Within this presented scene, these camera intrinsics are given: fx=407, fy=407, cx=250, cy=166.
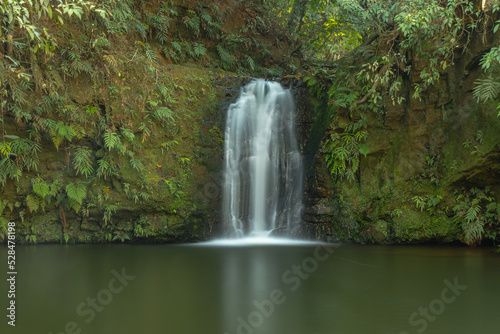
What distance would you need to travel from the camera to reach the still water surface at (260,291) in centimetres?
371

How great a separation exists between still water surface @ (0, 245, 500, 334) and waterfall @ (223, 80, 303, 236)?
154 centimetres

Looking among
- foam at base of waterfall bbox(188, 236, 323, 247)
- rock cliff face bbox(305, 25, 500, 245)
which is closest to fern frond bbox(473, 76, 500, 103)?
rock cliff face bbox(305, 25, 500, 245)

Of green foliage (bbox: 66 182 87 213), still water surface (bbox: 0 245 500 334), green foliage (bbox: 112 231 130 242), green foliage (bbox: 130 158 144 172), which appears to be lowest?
still water surface (bbox: 0 245 500 334)

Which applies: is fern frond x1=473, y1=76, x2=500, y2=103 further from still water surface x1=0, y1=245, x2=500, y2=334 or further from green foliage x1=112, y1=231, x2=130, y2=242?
green foliage x1=112, y1=231, x2=130, y2=242

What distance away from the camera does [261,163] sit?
9203mm

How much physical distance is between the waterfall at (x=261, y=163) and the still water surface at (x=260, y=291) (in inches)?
60.5

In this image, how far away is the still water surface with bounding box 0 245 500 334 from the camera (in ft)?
12.2

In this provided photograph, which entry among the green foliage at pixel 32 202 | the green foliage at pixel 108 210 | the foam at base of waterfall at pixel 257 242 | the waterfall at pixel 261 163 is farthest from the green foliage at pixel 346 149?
the green foliage at pixel 32 202

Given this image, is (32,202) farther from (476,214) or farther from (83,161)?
(476,214)

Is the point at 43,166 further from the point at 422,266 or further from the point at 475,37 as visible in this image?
the point at 475,37

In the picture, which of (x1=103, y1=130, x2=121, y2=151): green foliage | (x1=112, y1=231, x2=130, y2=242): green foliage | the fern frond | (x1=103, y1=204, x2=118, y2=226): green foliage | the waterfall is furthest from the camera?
the waterfall

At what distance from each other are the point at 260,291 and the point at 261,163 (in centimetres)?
458

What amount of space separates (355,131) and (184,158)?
3725mm

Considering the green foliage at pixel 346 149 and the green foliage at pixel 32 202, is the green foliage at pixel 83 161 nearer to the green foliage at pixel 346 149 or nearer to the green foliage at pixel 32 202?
the green foliage at pixel 32 202
